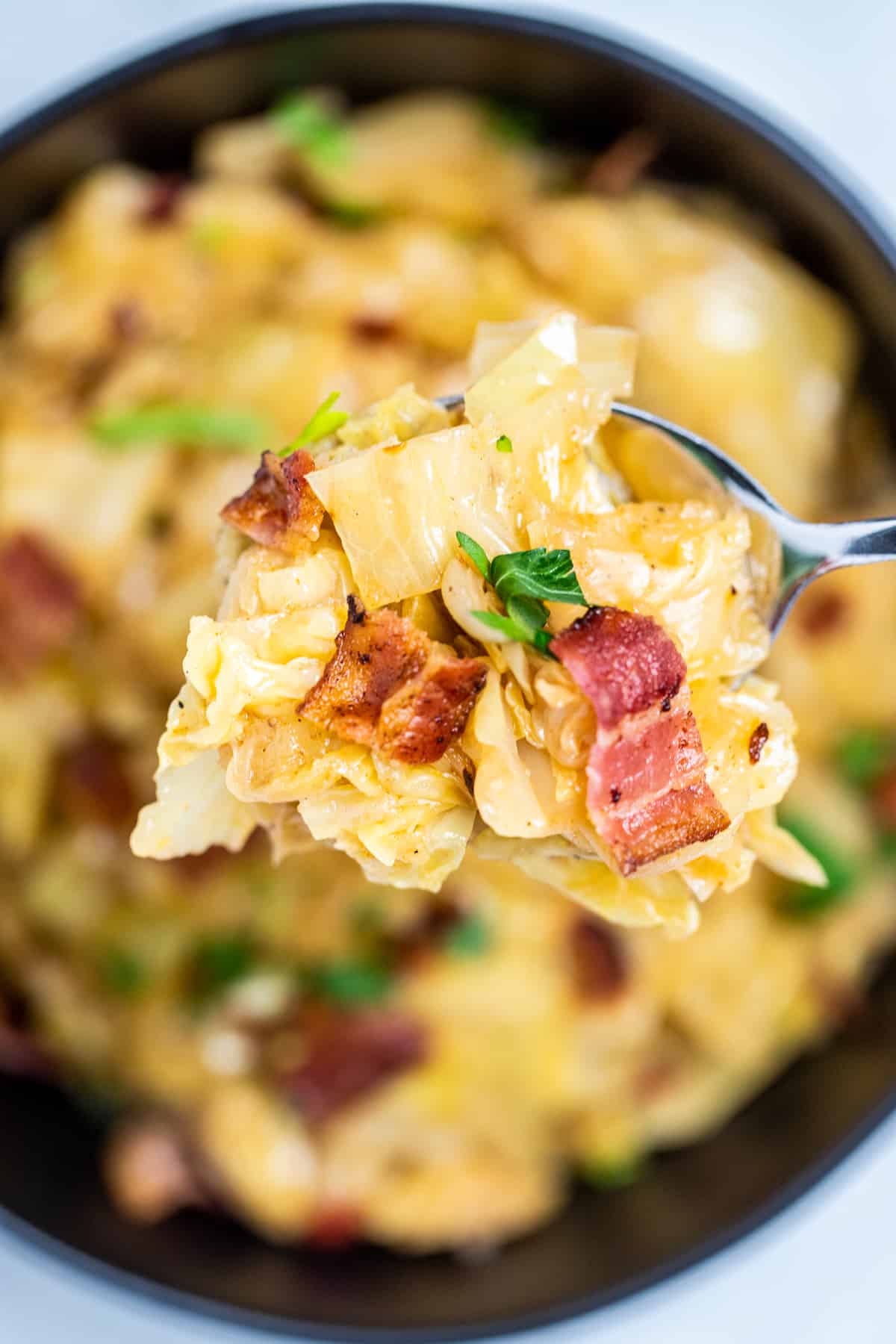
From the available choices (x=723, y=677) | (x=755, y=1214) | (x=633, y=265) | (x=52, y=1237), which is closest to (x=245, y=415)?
(x=633, y=265)

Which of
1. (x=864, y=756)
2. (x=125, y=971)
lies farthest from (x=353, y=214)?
(x=125, y=971)

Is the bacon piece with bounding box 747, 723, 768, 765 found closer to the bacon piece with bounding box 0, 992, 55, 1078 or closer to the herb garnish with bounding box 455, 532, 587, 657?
the herb garnish with bounding box 455, 532, 587, 657

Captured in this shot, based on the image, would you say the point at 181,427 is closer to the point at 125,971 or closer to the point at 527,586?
the point at 125,971

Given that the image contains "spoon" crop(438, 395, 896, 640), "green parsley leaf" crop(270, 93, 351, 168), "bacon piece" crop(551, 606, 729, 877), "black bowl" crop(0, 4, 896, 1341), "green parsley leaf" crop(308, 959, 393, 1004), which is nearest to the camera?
"bacon piece" crop(551, 606, 729, 877)

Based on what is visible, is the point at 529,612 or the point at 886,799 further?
the point at 886,799

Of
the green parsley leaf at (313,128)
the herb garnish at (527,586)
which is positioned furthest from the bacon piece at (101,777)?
the herb garnish at (527,586)

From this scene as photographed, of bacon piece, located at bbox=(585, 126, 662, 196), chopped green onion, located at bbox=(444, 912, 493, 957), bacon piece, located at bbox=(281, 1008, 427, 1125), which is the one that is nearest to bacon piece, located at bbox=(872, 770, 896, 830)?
chopped green onion, located at bbox=(444, 912, 493, 957)

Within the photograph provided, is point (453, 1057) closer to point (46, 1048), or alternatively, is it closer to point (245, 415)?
point (46, 1048)
